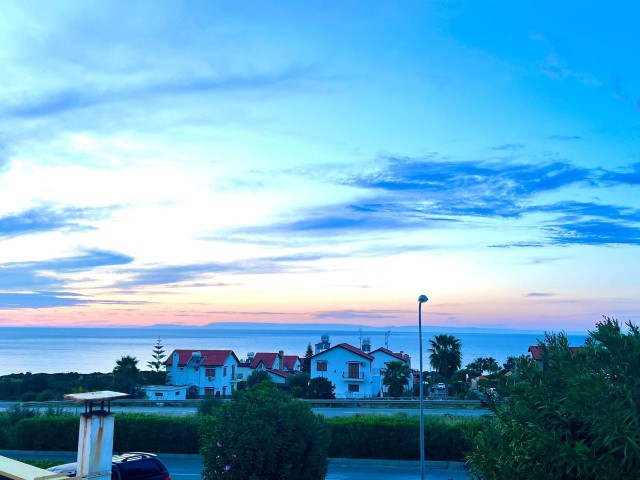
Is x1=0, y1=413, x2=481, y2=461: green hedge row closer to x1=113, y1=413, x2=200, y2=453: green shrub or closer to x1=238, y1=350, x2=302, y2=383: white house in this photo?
x1=113, y1=413, x2=200, y2=453: green shrub

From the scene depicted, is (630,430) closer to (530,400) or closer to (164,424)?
(530,400)

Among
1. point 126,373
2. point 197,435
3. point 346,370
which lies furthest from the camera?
point 346,370

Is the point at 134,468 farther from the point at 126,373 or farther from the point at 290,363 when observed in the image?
the point at 290,363

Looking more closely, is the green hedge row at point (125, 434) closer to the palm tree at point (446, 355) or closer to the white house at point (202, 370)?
the palm tree at point (446, 355)

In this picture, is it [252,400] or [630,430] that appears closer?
[630,430]

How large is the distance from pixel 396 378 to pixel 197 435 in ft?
130

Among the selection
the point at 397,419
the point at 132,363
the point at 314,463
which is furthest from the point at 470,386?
the point at 314,463

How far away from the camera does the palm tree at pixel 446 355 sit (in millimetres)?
67375

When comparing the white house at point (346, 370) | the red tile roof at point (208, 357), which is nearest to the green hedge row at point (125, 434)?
the white house at point (346, 370)

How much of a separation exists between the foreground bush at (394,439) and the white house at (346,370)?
4177 cm

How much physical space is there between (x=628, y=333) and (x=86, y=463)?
7.99 m

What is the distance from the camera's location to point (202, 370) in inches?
2874

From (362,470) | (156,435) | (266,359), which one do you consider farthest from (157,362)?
(362,470)

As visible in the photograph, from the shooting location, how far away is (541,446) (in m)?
7.42
